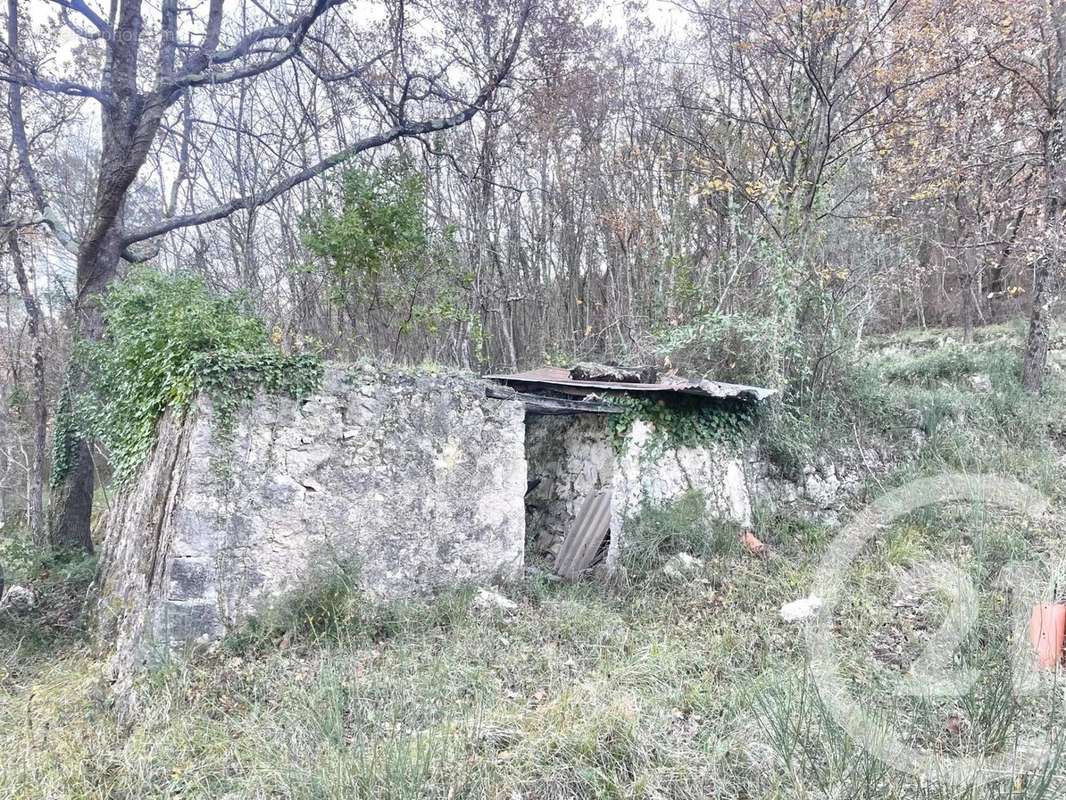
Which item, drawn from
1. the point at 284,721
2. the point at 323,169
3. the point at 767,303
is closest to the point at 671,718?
the point at 284,721

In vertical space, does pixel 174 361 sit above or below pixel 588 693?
above

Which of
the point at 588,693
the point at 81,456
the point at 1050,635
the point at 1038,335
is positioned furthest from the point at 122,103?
the point at 1038,335

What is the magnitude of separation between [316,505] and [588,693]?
108 inches

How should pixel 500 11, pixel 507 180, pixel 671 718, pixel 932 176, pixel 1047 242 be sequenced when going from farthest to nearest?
pixel 507 180 < pixel 500 11 < pixel 932 176 < pixel 1047 242 < pixel 671 718

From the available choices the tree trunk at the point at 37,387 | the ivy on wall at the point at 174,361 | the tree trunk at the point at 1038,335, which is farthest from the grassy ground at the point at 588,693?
the tree trunk at the point at 1038,335

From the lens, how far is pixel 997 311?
42.6ft

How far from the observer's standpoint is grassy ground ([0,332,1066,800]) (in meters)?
3.21

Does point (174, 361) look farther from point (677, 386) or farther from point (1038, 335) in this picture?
point (1038, 335)

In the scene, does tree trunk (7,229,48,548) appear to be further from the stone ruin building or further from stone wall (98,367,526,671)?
stone wall (98,367,526,671)

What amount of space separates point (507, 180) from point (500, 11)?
119 inches

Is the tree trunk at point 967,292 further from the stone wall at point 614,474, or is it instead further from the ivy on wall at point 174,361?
the ivy on wall at point 174,361

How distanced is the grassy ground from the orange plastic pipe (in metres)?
0.18

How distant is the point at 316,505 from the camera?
5.28m

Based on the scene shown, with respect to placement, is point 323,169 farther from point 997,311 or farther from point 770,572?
point 997,311
